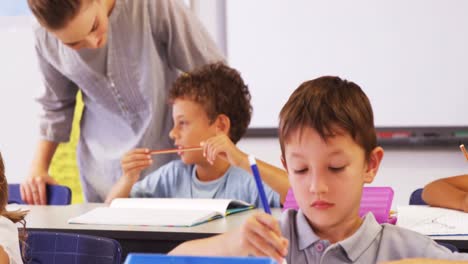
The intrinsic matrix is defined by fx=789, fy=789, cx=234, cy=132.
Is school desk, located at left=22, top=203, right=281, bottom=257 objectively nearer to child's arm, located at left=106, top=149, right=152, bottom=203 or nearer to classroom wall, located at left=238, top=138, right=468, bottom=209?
child's arm, located at left=106, top=149, right=152, bottom=203

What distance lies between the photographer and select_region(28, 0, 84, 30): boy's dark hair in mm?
2256

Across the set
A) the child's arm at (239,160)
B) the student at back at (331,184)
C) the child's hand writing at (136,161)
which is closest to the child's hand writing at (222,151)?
the child's arm at (239,160)

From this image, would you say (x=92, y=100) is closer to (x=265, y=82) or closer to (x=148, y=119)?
(x=148, y=119)

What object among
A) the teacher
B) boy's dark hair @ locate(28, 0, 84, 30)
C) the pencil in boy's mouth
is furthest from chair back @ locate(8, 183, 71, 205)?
the pencil in boy's mouth

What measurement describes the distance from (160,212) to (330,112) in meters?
1.04

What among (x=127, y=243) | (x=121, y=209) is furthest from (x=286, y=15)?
(x=127, y=243)

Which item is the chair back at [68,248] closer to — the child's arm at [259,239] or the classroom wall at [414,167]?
the child's arm at [259,239]

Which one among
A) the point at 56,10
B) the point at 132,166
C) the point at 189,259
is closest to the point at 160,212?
the point at 132,166

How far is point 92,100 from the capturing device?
293 cm

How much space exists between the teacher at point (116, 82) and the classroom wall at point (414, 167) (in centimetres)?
126

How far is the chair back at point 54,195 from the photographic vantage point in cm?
279

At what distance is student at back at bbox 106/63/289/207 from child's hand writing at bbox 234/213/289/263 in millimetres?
1446

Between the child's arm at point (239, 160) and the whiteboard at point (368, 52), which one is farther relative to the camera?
the whiteboard at point (368, 52)

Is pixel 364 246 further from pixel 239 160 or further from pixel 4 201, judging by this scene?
pixel 239 160
